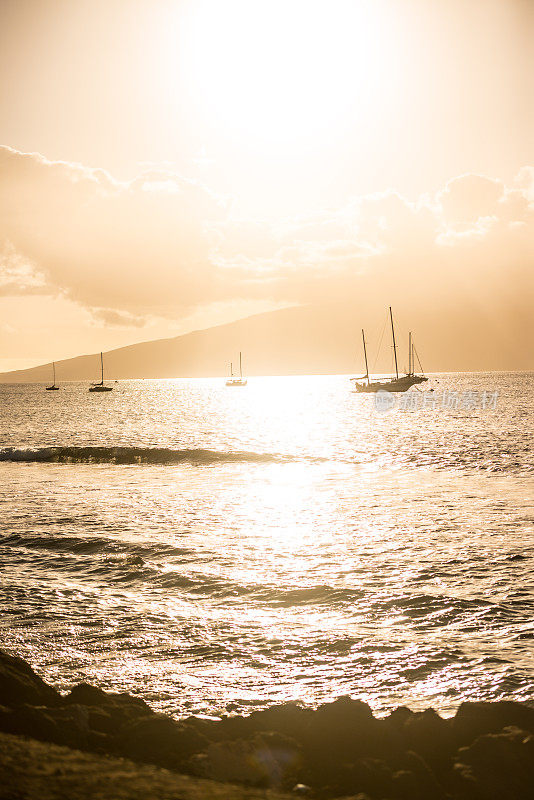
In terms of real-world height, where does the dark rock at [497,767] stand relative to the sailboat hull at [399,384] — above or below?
below

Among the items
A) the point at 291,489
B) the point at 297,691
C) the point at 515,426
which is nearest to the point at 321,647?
the point at 297,691

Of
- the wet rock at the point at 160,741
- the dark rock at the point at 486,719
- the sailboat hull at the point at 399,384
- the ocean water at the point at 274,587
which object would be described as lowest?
the ocean water at the point at 274,587

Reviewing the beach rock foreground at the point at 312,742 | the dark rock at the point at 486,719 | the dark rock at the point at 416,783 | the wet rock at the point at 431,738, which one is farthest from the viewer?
the dark rock at the point at 486,719

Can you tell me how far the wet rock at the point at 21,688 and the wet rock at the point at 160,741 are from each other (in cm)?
128

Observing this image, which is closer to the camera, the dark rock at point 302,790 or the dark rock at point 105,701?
the dark rock at point 302,790

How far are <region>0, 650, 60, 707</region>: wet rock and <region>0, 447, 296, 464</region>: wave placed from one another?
137 feet

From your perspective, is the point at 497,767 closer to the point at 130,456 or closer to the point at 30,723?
the point at 30,723

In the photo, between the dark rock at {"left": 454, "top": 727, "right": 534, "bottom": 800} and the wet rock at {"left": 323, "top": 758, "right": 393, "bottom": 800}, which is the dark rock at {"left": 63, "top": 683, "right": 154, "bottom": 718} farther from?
the dark rock at {"left": 454, "top": 727, "right": 534, "bottom": 800}

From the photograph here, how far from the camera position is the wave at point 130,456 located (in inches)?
2057

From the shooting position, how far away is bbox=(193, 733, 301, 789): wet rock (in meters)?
7.41

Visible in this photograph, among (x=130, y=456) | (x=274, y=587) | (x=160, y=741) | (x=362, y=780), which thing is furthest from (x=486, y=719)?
(x=130, y=456)

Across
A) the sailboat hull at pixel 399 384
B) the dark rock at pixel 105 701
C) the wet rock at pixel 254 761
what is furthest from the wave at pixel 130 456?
the sailboat hull at pixel 399 384

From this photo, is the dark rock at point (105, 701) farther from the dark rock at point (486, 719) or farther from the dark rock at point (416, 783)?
the dark rock at point (486, 719)

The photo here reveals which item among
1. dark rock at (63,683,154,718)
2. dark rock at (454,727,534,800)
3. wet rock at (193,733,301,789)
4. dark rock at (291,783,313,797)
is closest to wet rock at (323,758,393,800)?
dark rock at (291,783,313,797)
